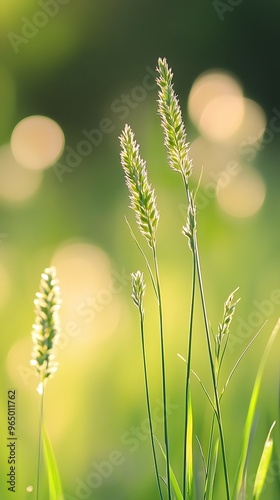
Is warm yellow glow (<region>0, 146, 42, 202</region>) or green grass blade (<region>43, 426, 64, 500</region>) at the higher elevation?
warm yellow glow (<region>0, 146, 42, 202</region>)

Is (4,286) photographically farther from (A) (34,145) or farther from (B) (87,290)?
(A) (34,145)

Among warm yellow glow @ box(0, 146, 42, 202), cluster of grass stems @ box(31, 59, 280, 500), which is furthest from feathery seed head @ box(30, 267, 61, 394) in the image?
warm yellow glow @ box(0, 146, 42, 202)

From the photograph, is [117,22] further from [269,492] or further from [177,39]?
[269,492]

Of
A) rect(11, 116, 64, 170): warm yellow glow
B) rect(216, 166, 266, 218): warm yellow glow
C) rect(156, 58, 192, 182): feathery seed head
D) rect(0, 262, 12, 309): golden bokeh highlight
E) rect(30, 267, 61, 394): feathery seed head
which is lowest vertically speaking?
rect(30, 267, 61, 394): feathery seed head

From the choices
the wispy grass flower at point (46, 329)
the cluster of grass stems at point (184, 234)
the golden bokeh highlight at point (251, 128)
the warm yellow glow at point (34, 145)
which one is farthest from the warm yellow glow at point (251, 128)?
the wispy grass flower at point (46, 329)

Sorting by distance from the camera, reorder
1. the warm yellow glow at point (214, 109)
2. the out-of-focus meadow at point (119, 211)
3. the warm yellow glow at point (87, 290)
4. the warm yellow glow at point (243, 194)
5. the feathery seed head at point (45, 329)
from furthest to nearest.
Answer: the warm yellow glow at point (214, 109) → the warm yellow glow at point (243, 194) → the warm yellow glow at point (87, 290) → the out-of-focus meadow at point (119, 211) → the feathery seed head at point (45, 329)

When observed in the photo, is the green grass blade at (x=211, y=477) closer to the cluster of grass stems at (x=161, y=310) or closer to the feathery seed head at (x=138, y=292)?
the cluster of grass stems at (x=161, y=310)

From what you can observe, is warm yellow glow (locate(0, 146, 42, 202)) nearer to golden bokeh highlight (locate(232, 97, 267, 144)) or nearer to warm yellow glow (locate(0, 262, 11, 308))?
warm yellow glow (locate(0, 262, 11, 308))

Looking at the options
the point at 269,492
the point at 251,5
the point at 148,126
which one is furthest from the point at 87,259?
the point at 251,5
